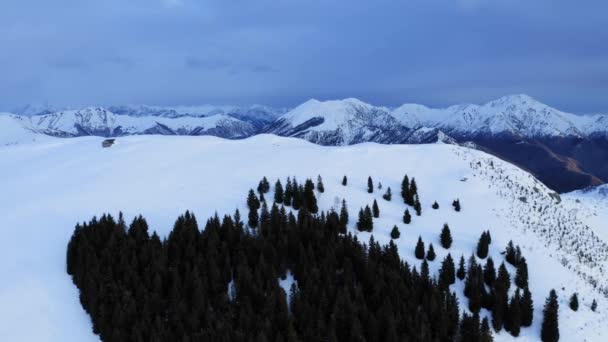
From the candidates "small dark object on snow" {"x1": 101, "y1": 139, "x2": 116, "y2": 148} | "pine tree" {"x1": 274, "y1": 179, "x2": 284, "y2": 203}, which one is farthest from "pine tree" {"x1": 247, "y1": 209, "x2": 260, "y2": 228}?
"small dark object on snow" {"x1": 101, "y1": 139, "x2": 116, "y2": 148}

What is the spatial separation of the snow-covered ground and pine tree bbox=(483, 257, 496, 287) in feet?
12.0

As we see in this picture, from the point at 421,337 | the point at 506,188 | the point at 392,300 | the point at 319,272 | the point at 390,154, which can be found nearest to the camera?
the point at 421,337

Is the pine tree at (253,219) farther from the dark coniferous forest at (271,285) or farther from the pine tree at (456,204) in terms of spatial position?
the pine tree at (456,204)

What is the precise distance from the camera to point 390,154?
77750 mm

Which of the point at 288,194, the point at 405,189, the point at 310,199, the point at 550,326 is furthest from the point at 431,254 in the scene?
the point at 288,194

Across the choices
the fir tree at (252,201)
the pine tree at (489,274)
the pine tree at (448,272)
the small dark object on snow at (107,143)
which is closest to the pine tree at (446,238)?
the pine tree at (448,272)

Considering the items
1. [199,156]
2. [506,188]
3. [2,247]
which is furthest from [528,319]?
[199,156]

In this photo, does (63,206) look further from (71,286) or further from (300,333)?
(300,333)

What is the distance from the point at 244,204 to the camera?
2202 inches

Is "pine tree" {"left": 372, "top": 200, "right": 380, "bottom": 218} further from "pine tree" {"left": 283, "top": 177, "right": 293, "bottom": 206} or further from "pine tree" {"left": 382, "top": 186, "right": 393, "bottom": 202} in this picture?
"pine tree" {"left": 283, "top": 177, "right": 293, "bottom": 206}

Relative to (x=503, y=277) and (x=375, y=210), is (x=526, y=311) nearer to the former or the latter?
(x=503, y=277)

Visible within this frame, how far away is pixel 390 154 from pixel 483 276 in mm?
35522

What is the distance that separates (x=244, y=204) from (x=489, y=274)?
2968 cm

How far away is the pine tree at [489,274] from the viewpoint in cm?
4512
